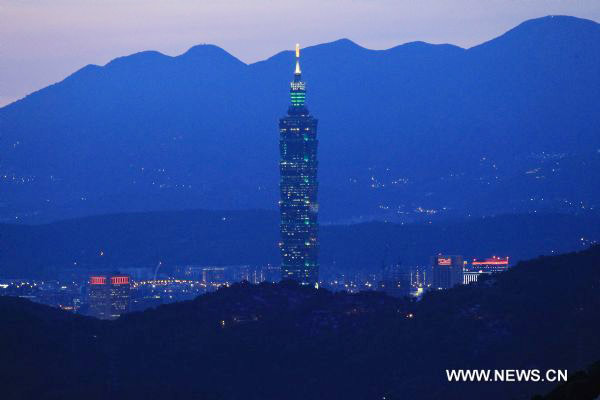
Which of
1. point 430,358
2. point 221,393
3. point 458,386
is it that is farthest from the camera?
point 430,358

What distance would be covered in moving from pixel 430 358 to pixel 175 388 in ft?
71.0

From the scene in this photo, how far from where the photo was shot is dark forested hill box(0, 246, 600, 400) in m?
97.8

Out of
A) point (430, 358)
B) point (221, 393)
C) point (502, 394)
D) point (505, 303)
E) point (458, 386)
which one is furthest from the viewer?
point (505, 303)

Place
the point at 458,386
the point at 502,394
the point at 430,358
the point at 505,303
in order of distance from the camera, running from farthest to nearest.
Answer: the point at 505,303, the point at 430,358, the point at 458,386, the point at 502,394

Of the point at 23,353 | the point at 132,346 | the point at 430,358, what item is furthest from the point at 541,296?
the point at 23,353

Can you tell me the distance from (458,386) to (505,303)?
26.3m

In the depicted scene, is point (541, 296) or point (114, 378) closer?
point (114, 378)

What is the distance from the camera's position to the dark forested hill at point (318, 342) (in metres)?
97.8

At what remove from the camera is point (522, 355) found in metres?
100

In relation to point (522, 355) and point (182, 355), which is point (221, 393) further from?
point (522, 355)

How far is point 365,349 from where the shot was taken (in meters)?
116

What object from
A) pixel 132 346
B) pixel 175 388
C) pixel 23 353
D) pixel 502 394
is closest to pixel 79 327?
pixel 132 346

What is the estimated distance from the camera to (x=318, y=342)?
120750 mm

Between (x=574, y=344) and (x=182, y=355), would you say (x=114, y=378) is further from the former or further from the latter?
(x=574, y=344)
